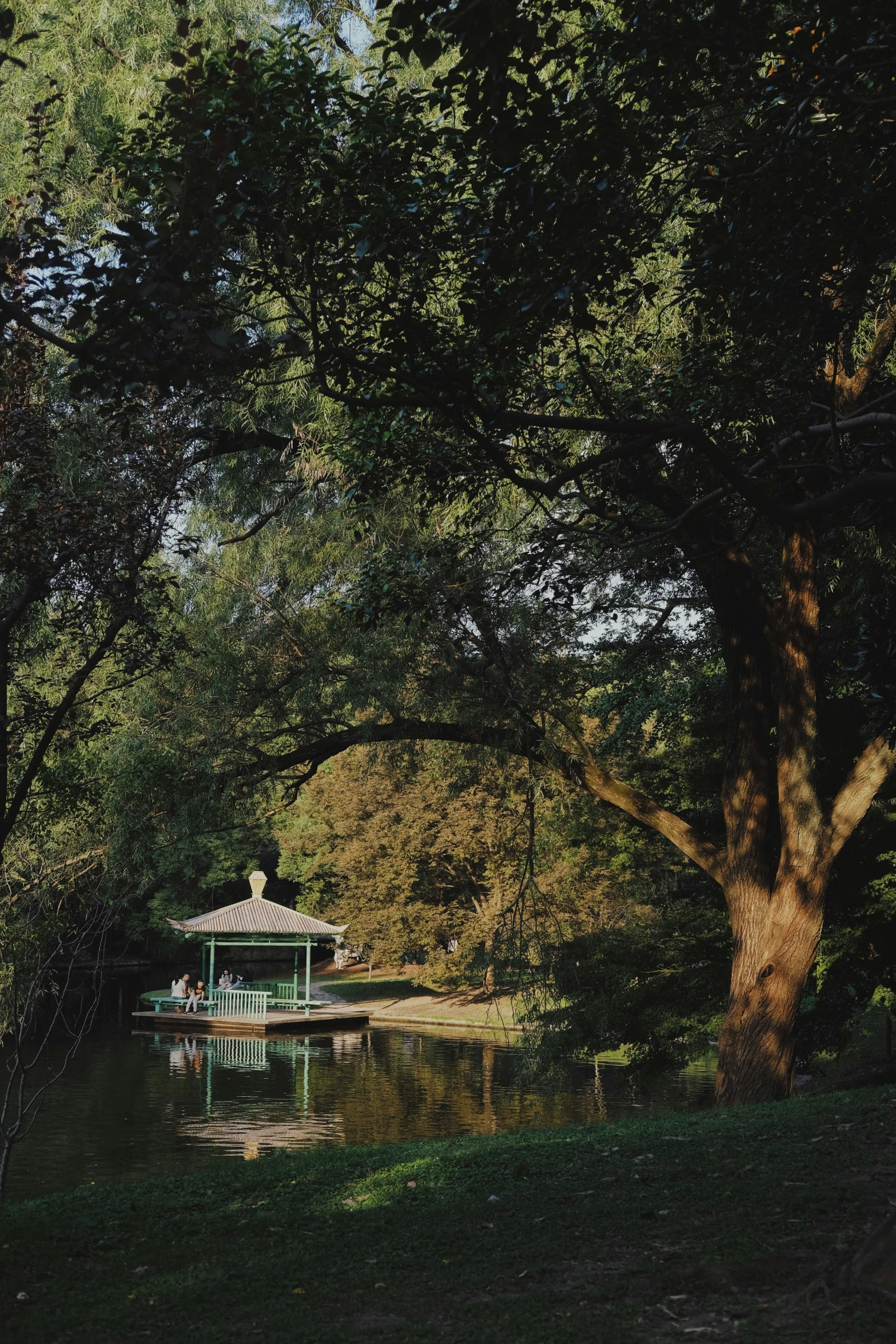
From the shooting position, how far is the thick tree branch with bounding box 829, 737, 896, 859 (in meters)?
9.70

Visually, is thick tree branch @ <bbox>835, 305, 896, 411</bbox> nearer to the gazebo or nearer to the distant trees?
the distant trees

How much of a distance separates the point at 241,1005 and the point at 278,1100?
12.6 m

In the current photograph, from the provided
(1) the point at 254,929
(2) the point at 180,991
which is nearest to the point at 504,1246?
(1) the point at 254,929

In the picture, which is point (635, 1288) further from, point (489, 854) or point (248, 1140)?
point (489, 854)

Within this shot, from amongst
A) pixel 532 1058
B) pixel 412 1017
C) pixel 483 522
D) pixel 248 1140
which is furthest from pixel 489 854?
pixel 483 522

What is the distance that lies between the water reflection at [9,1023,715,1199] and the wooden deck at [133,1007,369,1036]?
1.58 meters

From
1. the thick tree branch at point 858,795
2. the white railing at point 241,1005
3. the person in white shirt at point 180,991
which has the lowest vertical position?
the white railing at point 241,1005

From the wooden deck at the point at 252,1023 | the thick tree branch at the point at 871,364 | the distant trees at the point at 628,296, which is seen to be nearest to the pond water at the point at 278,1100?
the wooden deck at the point at 252,1023

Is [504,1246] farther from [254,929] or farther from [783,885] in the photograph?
[254,929]

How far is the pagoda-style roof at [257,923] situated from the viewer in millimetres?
33375

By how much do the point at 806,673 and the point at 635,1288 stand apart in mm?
6139

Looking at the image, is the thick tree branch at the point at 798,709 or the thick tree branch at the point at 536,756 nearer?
the thick tree branch at the point at 798,709

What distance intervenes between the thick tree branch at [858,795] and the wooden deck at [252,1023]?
23.2 metres

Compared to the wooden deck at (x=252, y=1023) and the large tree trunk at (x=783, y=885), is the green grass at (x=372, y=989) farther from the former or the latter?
the large tree trunk at (x=783, y=885)
